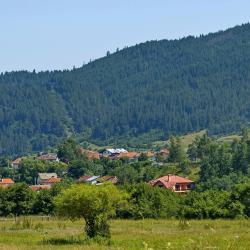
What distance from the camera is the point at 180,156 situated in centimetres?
11169


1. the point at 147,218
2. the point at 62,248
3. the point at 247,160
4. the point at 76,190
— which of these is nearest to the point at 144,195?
the point at 147,218

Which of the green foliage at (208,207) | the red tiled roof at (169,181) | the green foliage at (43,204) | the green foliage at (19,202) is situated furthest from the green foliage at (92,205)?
the red tiled roof at (169,181)

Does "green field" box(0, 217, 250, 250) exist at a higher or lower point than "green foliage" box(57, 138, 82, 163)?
lower

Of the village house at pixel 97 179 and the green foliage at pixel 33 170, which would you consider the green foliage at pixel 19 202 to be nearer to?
the village house at pixel 97 179

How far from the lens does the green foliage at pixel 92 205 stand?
3378 cm

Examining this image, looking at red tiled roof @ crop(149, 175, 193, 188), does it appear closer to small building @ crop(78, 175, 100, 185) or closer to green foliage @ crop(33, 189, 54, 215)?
small building @ crop(78, 175, 100, 185)

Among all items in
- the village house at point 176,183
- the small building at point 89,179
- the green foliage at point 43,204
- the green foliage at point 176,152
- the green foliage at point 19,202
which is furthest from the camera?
the green foliage at point 176,152

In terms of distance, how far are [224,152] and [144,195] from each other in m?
42.2

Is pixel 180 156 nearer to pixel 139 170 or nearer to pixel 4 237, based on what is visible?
pixel 139 170

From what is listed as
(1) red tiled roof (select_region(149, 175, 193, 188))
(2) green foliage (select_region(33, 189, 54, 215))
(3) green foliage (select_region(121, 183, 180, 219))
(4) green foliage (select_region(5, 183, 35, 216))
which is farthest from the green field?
(1) red tiled roof (select_region(149, 175, 193, 188))

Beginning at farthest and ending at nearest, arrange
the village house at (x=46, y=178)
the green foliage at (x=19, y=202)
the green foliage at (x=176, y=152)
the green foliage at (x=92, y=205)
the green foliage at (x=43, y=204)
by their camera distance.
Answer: the green foliage at (x=176, y=152), the village house at (x=46, y=178), the green foliage at (x=19, y=202), the green foliage at (x=43, y=204), the green foliage at (x=92, y=205)

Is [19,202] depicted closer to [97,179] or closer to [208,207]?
[208,207]

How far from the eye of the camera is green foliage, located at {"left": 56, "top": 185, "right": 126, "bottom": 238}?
33.8 meters

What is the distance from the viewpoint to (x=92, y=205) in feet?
111
